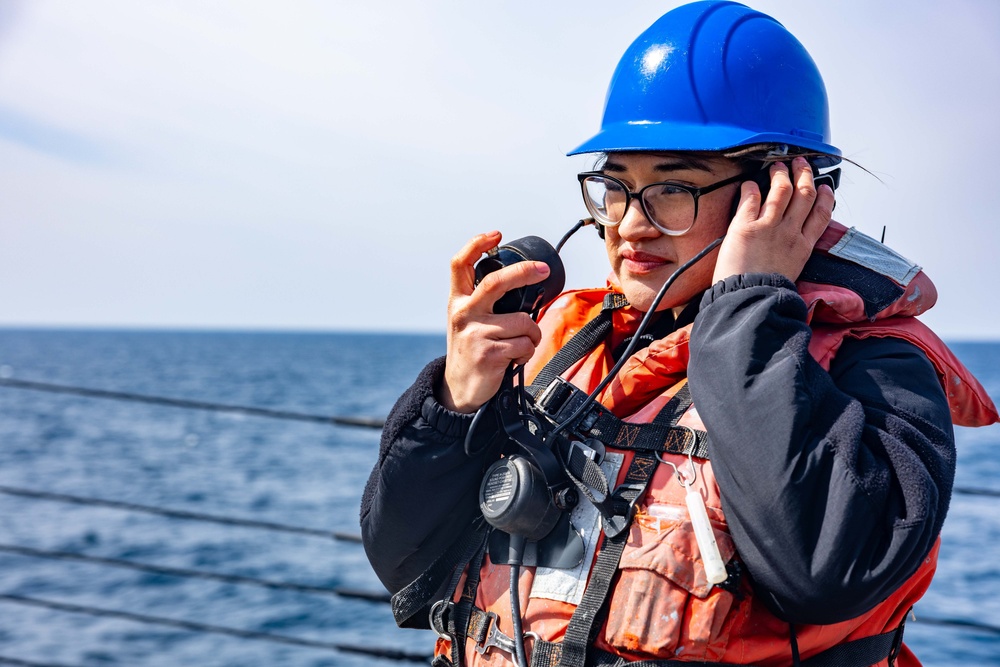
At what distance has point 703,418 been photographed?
137 cm

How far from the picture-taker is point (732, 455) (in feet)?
4.32

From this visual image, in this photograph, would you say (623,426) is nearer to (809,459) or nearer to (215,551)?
(809,459)

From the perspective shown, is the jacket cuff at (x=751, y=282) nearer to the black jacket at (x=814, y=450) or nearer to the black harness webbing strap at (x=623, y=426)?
the black jacket at (x=814, y=450)

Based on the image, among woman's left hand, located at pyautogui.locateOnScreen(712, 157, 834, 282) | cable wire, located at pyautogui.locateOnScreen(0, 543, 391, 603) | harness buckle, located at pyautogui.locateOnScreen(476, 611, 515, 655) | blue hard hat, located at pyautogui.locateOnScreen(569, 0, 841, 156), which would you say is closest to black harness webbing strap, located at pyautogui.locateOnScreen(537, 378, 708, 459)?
woman's left hand, located at pyautogui.locateOnScreen(712, 157, 834, 282)

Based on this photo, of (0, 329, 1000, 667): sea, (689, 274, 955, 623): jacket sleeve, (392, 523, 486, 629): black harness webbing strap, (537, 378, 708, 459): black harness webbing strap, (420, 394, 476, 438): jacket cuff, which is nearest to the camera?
(689, 274, 955, 623): jacket sleeve

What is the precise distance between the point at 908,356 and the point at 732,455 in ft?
1.26

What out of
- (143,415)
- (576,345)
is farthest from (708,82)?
(143,415)

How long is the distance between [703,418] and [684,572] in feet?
0.81

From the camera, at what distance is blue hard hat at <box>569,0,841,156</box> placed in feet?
5.47

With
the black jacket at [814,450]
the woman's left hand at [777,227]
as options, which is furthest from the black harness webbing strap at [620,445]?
the woman's left hand at [777,227]

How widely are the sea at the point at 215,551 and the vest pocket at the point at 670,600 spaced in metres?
1.45

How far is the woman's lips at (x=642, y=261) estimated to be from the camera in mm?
1704

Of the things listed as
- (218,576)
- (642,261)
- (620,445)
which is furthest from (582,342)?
(218,576)

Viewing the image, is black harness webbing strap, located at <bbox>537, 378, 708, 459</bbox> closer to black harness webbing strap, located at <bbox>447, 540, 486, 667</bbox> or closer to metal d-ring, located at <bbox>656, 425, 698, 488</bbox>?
metal d-ring, located at <bbox>656, 425, 698, 488</bbox>
